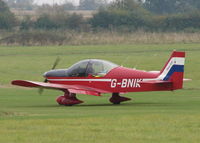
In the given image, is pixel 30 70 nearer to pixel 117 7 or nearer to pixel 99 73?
pixel 99 73

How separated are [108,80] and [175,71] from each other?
7.91 ft

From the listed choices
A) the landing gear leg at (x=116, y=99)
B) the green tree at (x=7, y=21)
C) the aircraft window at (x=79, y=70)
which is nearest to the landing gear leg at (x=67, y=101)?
the aircraft window at (x=79, y=70)

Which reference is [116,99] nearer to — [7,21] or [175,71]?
[175,71]

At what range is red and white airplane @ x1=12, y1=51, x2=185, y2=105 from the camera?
79.9ft

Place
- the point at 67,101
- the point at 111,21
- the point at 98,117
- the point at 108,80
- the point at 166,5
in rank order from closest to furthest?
the point at 98,117
the point at 67,101
the point at 108,80
the point at 111,21
the point at 166,5

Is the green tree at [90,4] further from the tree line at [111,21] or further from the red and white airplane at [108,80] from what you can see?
the red and white airplane at [108,80]

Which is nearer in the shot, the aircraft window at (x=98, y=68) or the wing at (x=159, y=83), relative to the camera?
the wing at (x=159, y=83)

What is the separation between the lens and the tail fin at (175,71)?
24.2 m

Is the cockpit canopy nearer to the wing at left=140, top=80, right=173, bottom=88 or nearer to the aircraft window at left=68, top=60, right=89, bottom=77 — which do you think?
the aircraft window at left=68, top=60, right=89, bottom=77

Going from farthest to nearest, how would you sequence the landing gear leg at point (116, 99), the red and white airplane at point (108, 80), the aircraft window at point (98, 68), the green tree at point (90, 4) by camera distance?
the green tree at point (90, 4), the landing gear leg at point (116, 99), the aircraft window at point (98, 68), the red and white airplane at point (108, 80)

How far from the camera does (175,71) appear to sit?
79.7 ft

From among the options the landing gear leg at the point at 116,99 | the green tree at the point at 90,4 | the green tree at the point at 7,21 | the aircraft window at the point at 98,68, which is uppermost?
the aircraft window at the point at 98,68

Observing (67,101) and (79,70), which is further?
(79,70)

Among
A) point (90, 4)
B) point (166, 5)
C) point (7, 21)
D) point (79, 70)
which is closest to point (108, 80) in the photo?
point (79, 70)
